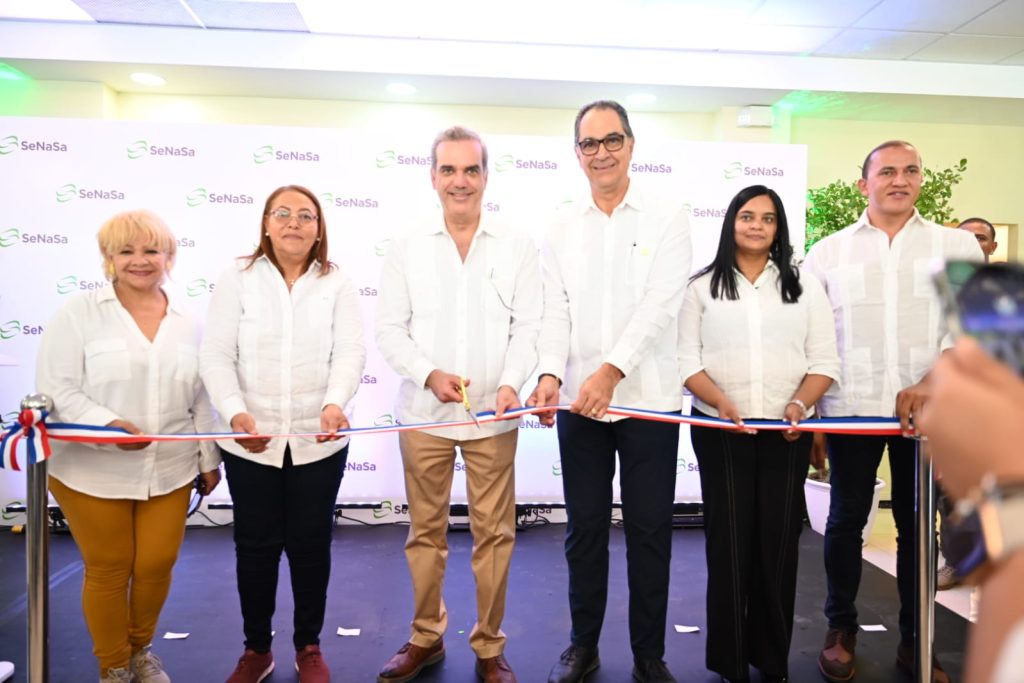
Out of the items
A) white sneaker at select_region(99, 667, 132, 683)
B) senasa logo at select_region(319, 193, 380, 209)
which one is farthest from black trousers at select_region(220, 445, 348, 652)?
senasa logo at select_region(319, 193, 380, 209)

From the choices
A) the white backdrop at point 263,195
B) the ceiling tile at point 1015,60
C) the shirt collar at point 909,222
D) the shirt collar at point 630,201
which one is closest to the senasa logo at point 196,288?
the white backdrop at point 263,195

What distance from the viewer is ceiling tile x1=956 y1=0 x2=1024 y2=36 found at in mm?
4387

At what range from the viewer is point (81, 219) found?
4.46 metres

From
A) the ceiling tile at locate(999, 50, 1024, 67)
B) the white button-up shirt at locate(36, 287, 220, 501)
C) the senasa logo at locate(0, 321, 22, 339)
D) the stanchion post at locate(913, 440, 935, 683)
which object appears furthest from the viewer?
the ceiling tile at locate(999, 50, 1024, 67)

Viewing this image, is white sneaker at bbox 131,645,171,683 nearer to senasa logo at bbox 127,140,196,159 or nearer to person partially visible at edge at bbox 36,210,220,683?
person partially visible at edge at bbox 36,210,220,683

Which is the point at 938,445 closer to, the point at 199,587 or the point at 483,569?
the point at 483,569

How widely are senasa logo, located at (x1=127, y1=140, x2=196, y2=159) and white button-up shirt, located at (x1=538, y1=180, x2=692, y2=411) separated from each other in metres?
3.03

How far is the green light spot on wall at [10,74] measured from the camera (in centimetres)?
498

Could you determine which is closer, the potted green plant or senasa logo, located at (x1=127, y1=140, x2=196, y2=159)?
senasa logo, located at (x1=127, y1=140, x2=196, y2=159)

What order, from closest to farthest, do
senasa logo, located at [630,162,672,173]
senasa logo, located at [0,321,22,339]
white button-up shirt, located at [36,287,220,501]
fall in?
white button-up shirt, located at [36,287,220,501]
senasa logo, located at [0,321,22,339]
senasa logo, located at [630,162,672,173]

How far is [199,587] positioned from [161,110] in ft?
12.5

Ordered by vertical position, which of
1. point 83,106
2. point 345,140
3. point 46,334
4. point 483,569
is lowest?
point 483,569

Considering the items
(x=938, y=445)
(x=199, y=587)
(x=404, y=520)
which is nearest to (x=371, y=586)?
(x=199, y=587)

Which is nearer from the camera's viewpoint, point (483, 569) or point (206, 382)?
point (206, 382)
